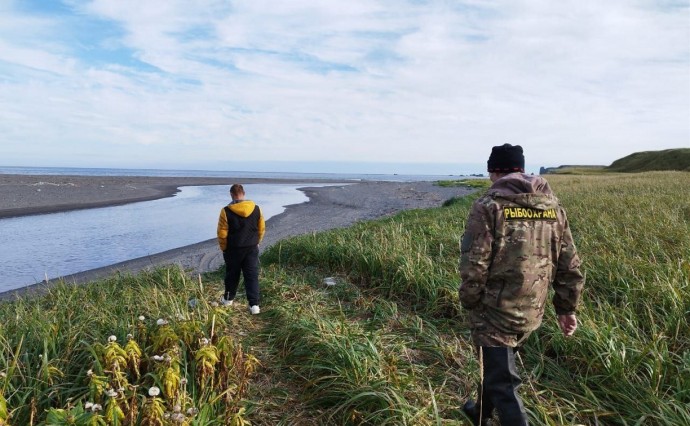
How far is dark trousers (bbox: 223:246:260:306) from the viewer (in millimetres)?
6125

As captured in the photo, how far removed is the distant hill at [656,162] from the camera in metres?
51.0

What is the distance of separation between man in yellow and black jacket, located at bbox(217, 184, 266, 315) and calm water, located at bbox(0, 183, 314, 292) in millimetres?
6301

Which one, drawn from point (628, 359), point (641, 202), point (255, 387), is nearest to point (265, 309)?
point (255, 387)

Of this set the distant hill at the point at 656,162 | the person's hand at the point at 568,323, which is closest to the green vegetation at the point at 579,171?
the distant hill at the point at 656,162

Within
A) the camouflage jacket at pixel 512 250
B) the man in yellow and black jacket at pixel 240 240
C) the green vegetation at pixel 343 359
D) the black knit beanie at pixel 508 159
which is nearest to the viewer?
the camouflage jacket at pixel 512 250

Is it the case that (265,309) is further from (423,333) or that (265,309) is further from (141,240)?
(141,240)

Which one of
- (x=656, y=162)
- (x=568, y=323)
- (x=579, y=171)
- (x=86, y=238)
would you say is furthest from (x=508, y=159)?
(x=579, y=171)

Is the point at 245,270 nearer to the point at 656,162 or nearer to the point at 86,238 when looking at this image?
the point at 86,238

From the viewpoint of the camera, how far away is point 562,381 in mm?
3949

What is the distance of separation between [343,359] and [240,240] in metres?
2.84

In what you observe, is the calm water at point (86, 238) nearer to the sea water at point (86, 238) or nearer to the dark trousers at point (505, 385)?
the sea water at point (86, 238)

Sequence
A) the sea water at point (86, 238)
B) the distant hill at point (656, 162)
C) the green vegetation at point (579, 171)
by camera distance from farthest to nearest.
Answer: the green vegetation at point (579, 171)
the distant hill at point (656, 162)
the sea water at point (86, 238)

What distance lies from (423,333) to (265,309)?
8.07 ft

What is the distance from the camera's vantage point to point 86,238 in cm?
1684
